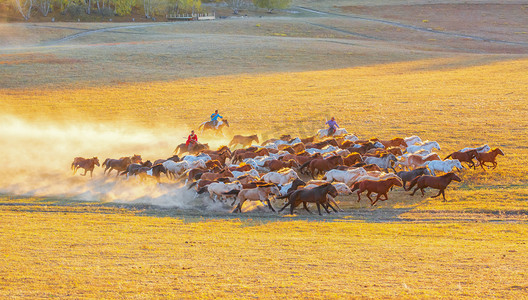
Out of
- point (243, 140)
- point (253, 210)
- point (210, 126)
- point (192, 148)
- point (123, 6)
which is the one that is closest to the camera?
point (253, 210)

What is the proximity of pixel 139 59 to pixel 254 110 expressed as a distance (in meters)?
24.3

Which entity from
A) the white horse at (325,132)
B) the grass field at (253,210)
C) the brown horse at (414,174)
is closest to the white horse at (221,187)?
the grass field at (253,210)

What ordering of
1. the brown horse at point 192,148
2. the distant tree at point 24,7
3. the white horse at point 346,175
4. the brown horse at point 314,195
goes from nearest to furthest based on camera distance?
the brown horse at point 314,195 → the white horse at point 346,175 → the brown horse at point 192,148 → the distant tree at point 24,7

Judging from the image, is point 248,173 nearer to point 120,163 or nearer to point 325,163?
point 325,163

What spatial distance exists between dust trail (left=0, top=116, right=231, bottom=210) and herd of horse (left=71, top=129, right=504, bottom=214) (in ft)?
1.97

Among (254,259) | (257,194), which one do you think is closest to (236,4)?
(257,194)

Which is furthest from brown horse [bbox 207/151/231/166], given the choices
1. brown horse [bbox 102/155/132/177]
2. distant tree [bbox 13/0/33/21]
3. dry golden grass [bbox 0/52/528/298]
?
distant tree [bbox 13/0/33/21]

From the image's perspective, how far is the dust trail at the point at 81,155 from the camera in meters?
19.9

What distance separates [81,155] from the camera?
2588 centimetres

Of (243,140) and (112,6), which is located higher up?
(112,6)

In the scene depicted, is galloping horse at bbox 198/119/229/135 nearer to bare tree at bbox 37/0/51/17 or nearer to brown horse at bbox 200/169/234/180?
brown horse at bbox 200/169/234/180

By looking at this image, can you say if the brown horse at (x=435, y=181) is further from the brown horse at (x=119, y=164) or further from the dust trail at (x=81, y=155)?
the brown horse at (x=119, y=164)

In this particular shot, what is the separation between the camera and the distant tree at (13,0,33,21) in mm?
102431

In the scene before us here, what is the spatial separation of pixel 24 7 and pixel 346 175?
10432cm
